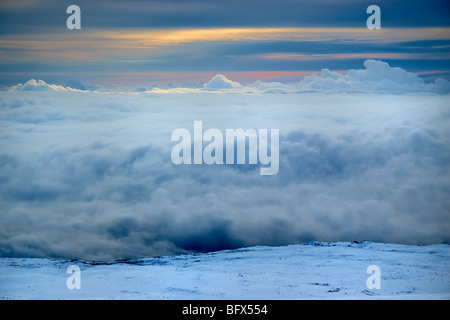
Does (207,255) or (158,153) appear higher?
A: (158,153)

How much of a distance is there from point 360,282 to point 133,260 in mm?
9016

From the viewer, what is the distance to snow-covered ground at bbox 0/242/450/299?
784cm

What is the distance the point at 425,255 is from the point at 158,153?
36567 mm

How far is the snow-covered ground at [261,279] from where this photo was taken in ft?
25.7

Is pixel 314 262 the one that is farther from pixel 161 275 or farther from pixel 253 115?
pixel 253 115

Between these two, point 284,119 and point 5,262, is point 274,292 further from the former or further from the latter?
point 284,119

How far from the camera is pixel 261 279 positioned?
33.0 ft

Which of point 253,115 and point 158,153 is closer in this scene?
point 253,115

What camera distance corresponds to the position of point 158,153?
4800 cm

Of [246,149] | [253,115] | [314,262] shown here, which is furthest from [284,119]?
[314,262]

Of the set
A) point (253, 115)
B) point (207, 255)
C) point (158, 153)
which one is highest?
point (253, 115)
